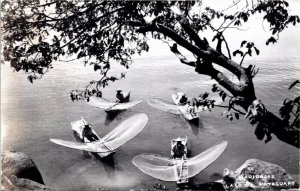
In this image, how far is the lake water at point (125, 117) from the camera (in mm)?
4570

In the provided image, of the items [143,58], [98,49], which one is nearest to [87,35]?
[98,49]

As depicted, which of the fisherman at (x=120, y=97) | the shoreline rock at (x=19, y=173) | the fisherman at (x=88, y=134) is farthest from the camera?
the fisherman at (x=88, y=134)

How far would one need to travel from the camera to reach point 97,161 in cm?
592

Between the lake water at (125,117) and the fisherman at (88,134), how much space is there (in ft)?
0.47

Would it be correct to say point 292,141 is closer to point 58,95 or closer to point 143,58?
point 143,58

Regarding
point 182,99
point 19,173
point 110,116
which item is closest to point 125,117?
point 110,116

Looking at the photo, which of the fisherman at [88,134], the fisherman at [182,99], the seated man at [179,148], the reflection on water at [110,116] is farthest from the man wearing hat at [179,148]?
the fisherman at [88,134]

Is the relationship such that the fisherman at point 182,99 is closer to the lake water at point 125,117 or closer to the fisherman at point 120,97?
the lake water at point 125,117

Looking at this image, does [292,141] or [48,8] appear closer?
[292,141]

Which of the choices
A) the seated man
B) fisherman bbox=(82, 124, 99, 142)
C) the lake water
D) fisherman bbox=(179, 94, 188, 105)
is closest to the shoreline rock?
the lake water

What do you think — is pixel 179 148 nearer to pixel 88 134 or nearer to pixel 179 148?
pixel 179 148

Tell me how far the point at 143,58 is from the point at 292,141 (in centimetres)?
243

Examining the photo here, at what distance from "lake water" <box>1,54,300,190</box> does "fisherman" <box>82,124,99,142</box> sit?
144mm

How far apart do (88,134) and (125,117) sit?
2.25 feet
